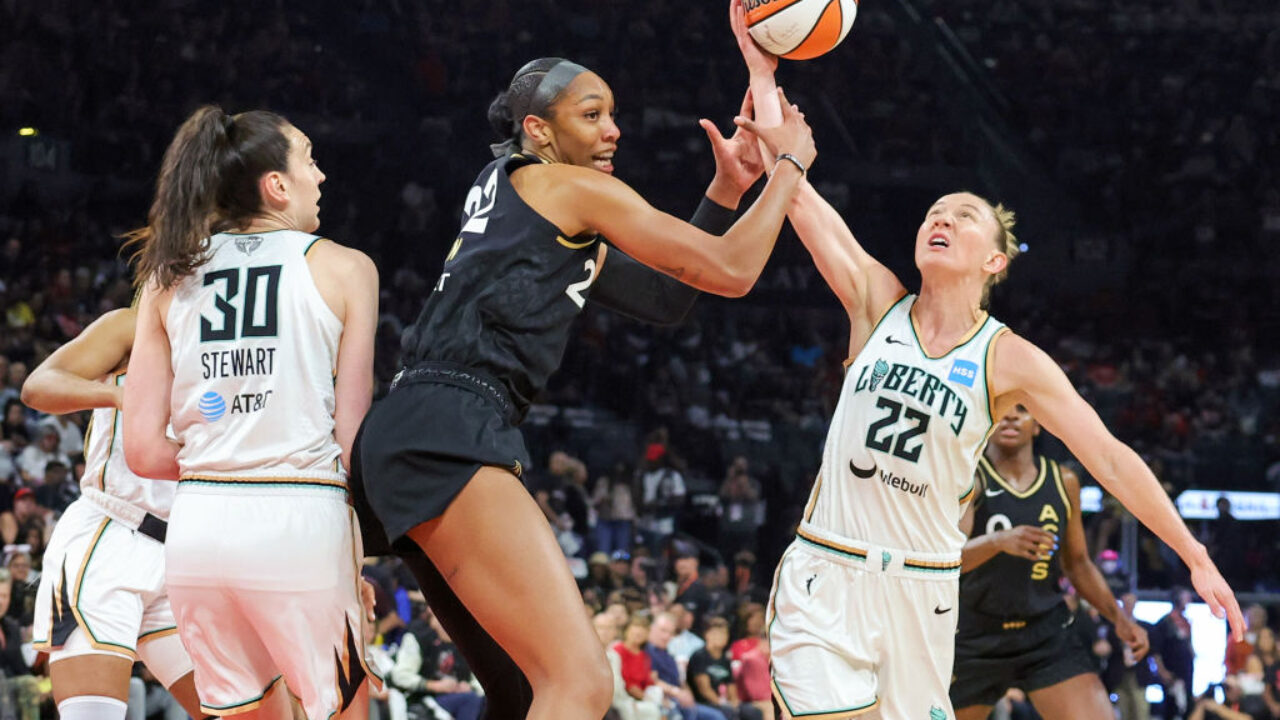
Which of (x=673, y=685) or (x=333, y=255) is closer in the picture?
(x=333, y=255)

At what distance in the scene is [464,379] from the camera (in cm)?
354

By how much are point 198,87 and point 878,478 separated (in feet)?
51.8

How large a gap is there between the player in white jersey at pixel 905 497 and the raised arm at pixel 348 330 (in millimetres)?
1395

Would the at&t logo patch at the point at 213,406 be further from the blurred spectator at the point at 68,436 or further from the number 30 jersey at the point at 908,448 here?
the blurred spectator at the point at 68,436

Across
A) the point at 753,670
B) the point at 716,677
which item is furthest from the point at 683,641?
the point at 753,670

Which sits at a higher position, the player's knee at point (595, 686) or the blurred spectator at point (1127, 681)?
the player's knee at point (595, 686)

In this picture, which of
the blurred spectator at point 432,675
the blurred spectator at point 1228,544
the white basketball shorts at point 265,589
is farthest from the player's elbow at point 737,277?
the blurred spectator at point 1228,544

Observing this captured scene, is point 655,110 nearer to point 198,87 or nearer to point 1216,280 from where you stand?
point 198,87

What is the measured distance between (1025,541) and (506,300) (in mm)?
3642

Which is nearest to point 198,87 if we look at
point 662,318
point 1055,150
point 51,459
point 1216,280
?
point 51,459

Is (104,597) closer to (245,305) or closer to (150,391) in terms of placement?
(150,391)

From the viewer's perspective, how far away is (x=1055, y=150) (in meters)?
22.1

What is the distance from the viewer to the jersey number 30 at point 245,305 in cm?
362

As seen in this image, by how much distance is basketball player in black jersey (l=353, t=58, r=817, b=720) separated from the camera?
3365mm
